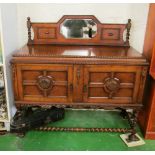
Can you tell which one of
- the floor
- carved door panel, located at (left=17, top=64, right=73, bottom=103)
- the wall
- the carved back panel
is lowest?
the floor

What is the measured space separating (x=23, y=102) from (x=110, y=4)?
4.33ft

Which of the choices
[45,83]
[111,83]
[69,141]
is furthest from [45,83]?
[69,141]

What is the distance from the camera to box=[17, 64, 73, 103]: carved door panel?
5.29 feet

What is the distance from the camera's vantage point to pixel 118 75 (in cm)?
164

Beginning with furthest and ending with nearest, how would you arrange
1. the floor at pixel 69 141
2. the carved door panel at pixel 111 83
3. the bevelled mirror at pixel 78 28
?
1. the bevelled mirror at pixel 78 28
2. the floor at pixel 69 141
3. the carved door panel at pixel 111 83

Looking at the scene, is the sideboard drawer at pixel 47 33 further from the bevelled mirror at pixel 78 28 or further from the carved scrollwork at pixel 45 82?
the carved scrollwork at pixel 45 82

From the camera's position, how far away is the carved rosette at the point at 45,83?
1.63 metres

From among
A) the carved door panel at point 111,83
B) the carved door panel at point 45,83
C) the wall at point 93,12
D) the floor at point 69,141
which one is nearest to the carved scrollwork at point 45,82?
the carved door panel at point 45,83

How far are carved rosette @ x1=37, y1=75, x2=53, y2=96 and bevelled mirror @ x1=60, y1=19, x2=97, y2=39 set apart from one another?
65cm

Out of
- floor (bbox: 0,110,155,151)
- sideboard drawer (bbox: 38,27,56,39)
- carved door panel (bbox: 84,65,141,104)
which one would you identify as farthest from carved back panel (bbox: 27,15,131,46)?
floor (bbox: 0,110,155,151)

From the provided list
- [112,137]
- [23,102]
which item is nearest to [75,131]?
[112,137]

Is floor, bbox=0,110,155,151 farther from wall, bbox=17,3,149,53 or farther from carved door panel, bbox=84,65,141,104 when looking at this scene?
wall, bbox=17,3,149,53

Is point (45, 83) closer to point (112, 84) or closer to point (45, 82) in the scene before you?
point (45, 82)
